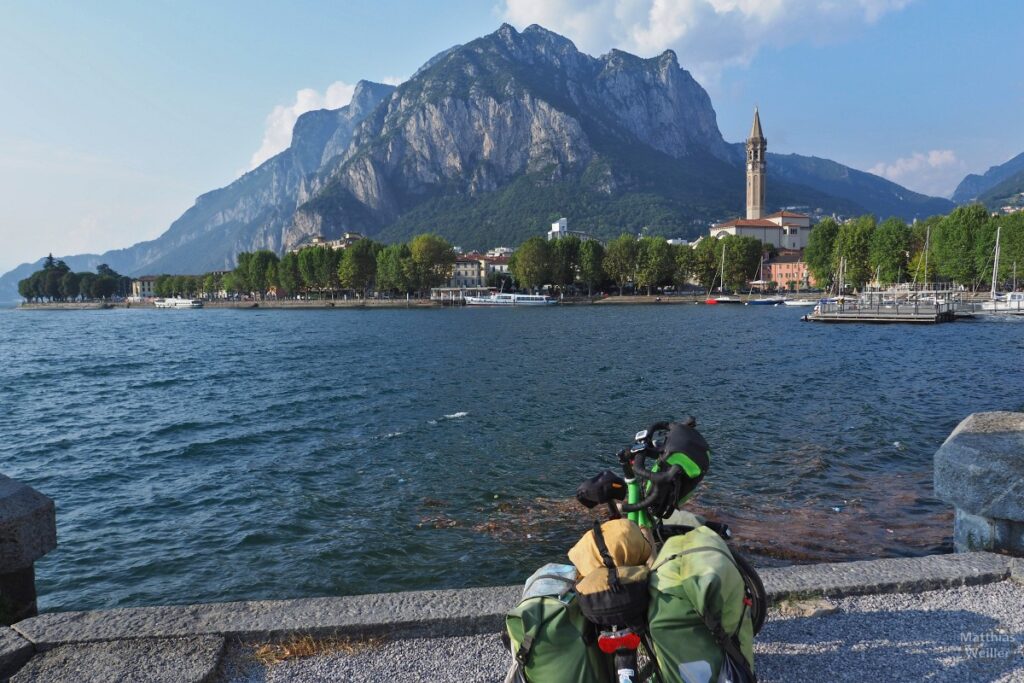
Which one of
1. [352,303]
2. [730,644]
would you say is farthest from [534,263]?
[730,644]

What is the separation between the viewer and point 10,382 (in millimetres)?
31000

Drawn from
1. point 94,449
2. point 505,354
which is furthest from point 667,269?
point 94,449

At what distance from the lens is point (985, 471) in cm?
533

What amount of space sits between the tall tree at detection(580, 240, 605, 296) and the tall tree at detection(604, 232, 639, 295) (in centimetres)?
132

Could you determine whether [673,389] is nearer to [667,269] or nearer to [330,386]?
[330,386]

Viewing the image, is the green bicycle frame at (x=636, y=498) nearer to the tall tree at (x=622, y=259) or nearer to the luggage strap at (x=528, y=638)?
the luggage strap at (x=528, y=638)

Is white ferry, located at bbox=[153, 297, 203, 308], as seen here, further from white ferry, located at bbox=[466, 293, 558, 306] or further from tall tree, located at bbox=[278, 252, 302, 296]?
white ferry, located at bbox=[466, 293, 558, 306]

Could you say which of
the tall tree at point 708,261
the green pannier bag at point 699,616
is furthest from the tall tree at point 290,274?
the green pannier bag at point 699,616

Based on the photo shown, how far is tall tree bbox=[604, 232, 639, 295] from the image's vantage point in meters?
122

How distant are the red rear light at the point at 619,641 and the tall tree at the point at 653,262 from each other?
119468mm

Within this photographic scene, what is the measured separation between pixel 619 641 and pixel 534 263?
120893 mm

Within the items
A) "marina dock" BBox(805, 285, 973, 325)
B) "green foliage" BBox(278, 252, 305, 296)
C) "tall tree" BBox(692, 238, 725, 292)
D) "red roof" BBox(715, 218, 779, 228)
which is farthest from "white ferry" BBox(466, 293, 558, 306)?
"marina dock" BBox(805, 285, 973, 325)

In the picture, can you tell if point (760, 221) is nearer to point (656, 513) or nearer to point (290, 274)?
point (290, 274)

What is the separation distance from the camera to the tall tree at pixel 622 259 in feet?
399
